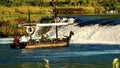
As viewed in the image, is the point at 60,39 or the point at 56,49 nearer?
the point at 56,49

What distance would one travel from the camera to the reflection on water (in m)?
44.6

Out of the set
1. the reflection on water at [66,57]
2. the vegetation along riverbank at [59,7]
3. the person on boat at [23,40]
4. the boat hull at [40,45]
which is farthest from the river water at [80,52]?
the vegetation along riverbank at [59,7]

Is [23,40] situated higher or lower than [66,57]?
lower

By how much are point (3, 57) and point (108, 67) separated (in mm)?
13858

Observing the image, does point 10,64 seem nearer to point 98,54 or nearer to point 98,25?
point 98,54

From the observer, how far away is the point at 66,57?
168 ft

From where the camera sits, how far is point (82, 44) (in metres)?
66.9

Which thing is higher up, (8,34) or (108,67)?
(108,67)

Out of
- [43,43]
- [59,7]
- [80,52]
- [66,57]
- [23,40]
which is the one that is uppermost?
[66,57]

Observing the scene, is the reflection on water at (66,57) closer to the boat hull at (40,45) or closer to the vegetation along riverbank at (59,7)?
the boat hull at (40,45)

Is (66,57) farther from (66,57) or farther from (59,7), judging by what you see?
(59,7)

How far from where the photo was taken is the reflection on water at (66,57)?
4462 centimetres

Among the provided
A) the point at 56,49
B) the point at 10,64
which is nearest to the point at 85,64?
the point at 10,64

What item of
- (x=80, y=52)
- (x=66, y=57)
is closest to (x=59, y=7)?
(x=80, y=52)
